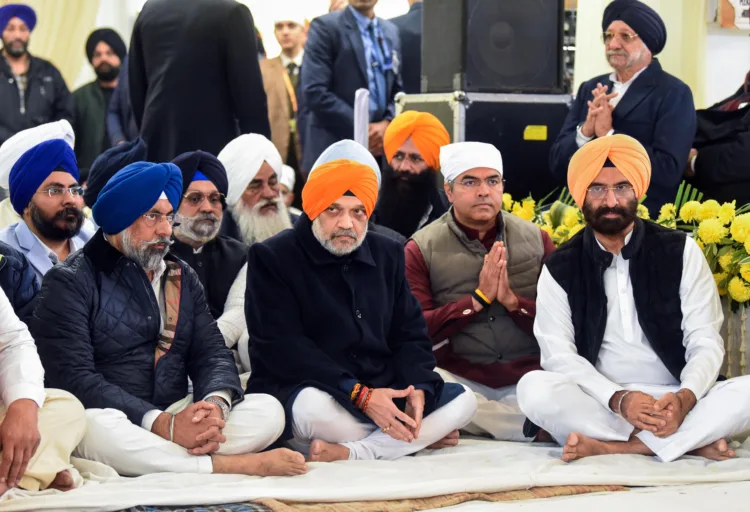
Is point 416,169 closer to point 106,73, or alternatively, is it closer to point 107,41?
point 106,73

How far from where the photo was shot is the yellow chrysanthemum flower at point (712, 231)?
198 inches

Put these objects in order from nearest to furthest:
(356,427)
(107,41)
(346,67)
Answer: (356,427) → (346,67) → (107,41)

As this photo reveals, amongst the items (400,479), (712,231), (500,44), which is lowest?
(400,479)

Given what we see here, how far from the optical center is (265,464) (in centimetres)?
405

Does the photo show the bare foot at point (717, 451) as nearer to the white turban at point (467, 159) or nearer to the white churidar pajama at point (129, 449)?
the white turban at point (467, 159)

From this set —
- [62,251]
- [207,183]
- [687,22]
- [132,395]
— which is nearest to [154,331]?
[132,395]

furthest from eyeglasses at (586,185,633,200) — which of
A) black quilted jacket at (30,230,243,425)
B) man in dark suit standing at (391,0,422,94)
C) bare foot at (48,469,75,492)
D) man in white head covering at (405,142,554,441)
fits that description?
man in dark suit standing at (391,0,422,94)

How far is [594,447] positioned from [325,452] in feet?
3.09

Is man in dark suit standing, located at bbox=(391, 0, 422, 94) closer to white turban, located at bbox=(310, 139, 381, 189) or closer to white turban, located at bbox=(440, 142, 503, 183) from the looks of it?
white turban, located at bbox=(440, 142, 503, 183)

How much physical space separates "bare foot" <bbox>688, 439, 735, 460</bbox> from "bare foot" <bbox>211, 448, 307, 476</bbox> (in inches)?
55.2

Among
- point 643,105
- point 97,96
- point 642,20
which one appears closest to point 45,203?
point 643,105

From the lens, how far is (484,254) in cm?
505

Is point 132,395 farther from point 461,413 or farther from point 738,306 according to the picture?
point 738,306

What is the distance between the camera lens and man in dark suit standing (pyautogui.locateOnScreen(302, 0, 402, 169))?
23.3ft
